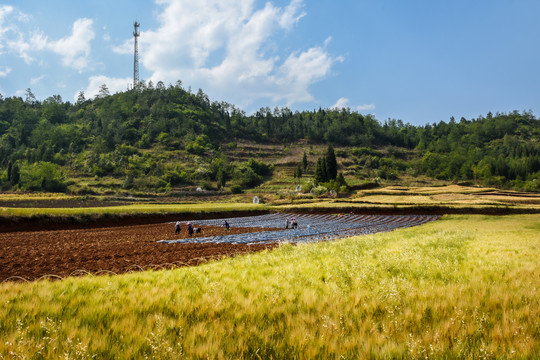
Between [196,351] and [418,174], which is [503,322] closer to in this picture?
[196,351]

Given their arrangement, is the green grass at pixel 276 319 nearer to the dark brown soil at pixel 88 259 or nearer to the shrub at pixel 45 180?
the dark brown soil at pixel 88 259

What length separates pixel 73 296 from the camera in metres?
5.75

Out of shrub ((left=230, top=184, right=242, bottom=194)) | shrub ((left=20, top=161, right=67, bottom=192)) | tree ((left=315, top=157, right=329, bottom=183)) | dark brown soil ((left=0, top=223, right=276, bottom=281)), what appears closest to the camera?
dark brown soil ((left=0, top=223, right=276, bottom=281))

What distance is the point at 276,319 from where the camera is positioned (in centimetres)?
474

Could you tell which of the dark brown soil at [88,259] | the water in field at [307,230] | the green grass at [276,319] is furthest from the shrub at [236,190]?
the green grass at [276,319]

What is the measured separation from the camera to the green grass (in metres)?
3.43

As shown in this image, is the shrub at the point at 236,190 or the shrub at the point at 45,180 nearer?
the shrub at the point at 45,180

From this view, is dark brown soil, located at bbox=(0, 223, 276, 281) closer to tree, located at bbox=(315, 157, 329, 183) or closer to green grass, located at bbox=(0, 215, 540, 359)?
green grass, located at bbox=(0, 215, 540, 359)

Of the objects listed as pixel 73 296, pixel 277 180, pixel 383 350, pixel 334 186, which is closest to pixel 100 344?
pixel 73 296

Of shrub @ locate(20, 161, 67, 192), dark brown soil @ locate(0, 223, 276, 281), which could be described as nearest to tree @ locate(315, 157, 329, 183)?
dark brown soil @ locate(0, 223, 276, 281)

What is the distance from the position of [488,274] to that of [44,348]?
31.2 ft

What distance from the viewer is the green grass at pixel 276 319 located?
343cm

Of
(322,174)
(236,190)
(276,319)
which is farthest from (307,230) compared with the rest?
(236,190)

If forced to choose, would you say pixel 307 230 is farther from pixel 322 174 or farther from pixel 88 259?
pixel 322 174
